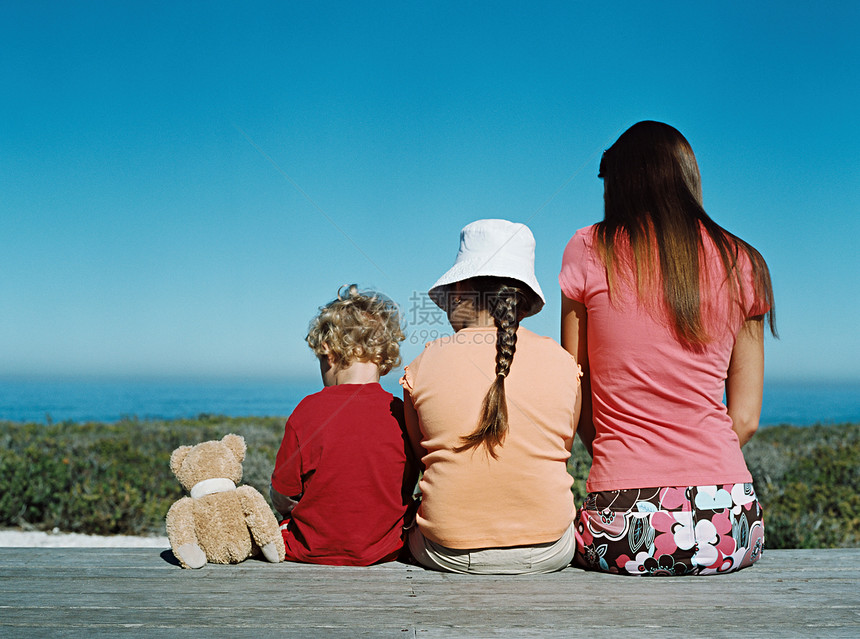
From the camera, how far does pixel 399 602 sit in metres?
2.23

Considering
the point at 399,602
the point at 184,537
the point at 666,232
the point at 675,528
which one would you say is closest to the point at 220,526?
the point at 184,537

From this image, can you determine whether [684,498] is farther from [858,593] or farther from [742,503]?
[858,593]

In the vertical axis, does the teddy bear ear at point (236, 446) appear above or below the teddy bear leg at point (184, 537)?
above

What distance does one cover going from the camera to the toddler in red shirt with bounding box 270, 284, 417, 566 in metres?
2.69

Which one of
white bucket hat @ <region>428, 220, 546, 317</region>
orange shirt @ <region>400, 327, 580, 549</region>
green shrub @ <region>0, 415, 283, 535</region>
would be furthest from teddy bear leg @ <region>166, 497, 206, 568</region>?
green shrub @ <region>0, 415, 283, 535</region>

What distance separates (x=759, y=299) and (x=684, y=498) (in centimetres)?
82

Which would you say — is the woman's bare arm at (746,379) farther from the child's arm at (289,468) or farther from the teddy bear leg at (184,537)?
the teddy bear leg at (184,537)

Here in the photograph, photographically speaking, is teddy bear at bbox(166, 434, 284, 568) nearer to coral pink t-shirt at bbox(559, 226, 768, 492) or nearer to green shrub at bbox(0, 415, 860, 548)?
coral pink t-shirt at bbox(559, 226, 768, 492)

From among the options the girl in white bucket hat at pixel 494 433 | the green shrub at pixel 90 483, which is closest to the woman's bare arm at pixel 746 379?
the girl in white bucket hat at pixel 494 433

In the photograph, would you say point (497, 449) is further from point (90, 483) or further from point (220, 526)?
point (90, 483)

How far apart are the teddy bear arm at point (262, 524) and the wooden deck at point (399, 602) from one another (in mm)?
79

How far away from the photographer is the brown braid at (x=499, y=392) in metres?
2.36

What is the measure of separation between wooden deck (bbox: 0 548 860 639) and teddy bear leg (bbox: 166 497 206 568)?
48 millimetres

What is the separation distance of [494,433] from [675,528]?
0.77 m
